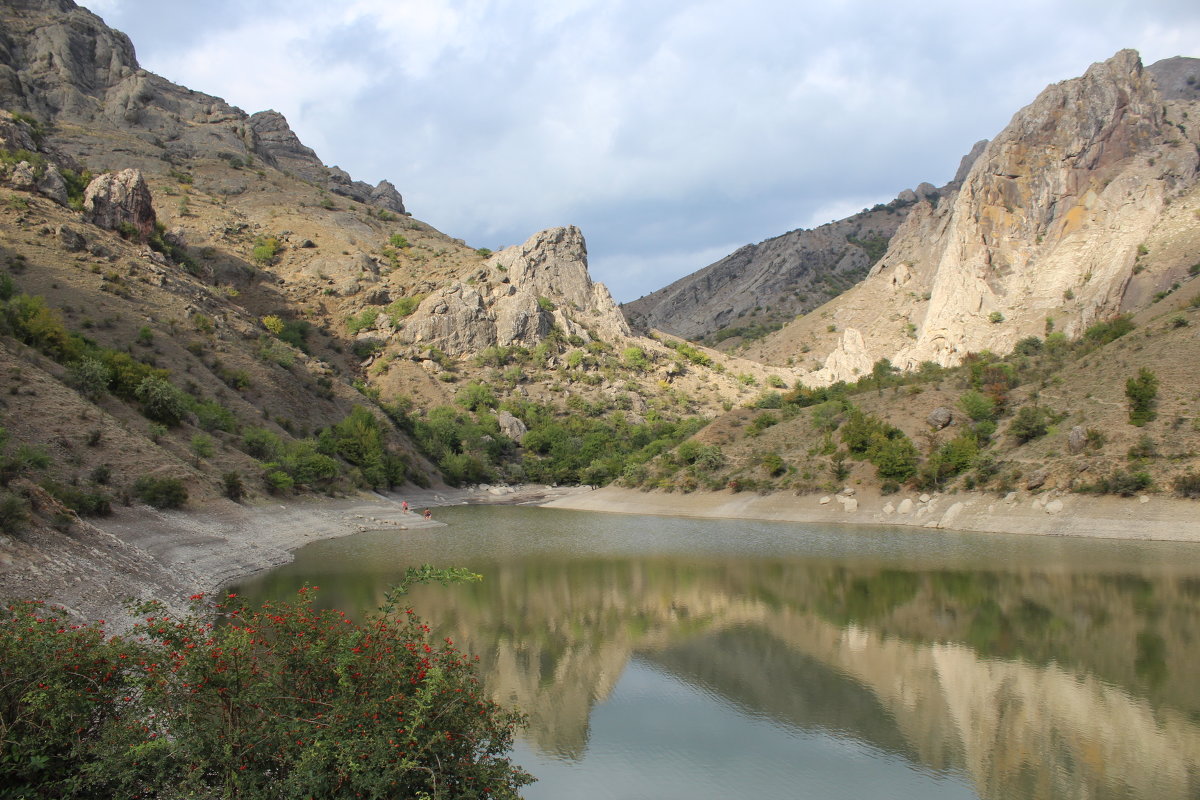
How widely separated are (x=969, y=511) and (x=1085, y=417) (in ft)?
27.2

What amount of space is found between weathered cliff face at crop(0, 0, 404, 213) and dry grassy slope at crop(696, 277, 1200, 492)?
8200cm

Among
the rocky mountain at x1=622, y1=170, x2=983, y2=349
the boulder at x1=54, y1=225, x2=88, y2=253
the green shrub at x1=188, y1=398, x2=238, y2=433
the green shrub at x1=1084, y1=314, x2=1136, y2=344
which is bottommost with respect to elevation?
the green shrub at x1=188, y1=398, x2=238, y2=433

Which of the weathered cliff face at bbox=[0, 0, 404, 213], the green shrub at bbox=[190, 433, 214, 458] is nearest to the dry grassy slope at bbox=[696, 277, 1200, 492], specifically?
the green shrub at bbox=[190, 433, 214, 458]

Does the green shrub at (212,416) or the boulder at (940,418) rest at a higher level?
the green shrub at (212,416)

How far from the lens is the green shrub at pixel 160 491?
82.5 feet

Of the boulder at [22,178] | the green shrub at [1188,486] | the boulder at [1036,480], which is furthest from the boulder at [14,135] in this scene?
the green shrub at [1188,486]

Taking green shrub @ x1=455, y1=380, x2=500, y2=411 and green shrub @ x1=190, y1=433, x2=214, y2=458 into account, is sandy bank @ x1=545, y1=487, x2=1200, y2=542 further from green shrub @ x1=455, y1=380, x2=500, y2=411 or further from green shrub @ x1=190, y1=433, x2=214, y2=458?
green shrub @ x1=190, y1=433, x2=214, y2=458

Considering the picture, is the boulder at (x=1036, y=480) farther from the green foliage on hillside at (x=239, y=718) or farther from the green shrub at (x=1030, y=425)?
the green foliage on hillside at (x=239, y=718)

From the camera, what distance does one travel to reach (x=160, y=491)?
2562 centimetres

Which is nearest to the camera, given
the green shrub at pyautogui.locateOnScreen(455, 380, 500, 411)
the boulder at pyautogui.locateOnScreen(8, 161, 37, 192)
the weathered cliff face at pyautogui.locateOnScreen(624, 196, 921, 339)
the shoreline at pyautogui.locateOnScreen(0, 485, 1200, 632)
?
the shoreline at pyautogui.locateOnScreen(0, 485, 1200, 632)

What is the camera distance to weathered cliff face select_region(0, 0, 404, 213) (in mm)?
85369

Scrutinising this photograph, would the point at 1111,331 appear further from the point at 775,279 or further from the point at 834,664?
the point at 775,279

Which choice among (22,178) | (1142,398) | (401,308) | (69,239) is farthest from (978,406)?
(22,178)

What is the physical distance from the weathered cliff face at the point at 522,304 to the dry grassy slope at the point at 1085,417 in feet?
121
